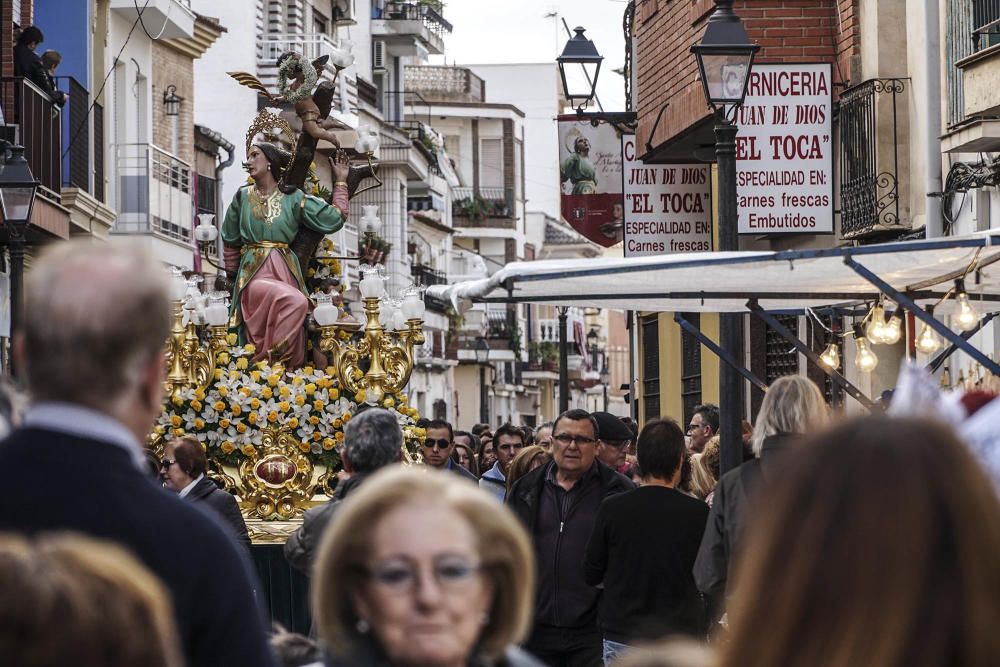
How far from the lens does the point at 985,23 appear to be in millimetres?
15094

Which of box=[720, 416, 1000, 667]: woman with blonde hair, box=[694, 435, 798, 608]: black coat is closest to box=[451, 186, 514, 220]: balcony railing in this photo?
box=[694, 435, 798, 608]: black coat

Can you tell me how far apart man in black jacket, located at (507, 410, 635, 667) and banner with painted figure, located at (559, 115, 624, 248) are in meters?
13.9

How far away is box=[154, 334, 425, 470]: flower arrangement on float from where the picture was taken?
12.3 m

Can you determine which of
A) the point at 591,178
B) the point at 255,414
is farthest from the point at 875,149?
the point at 591,178

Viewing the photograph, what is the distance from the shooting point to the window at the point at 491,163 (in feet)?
268

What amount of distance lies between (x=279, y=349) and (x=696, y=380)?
12333 mm

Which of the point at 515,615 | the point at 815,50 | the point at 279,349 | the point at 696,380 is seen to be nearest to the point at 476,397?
the point at 696,380

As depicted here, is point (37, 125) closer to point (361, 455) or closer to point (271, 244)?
point (271, 244)

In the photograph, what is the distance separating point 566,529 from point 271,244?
4398 millimetres

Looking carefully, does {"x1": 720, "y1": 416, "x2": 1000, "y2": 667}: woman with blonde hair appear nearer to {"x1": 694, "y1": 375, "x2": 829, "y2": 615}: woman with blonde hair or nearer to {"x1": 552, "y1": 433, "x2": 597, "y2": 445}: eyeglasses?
{"x1": 694, "y1": 375, "x2": 829, "y2": 615}: woman with blonde hair

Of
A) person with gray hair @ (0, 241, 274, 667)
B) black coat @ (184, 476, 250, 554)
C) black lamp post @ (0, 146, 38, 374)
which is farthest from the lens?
black lamp post @ (0, 146, 38, 374)

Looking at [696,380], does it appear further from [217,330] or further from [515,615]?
[515,615]

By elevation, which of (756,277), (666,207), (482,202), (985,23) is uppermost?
(482,202)

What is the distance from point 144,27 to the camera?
3128 centimetres
